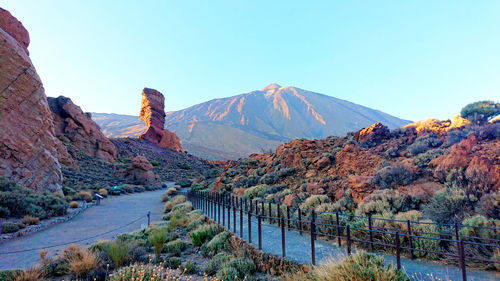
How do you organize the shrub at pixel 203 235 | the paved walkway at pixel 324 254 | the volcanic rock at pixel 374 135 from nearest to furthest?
the paved walkway at pixel 324 254 < the shrub at pixel 203 235 < the volcanic rock at pixel 374 135

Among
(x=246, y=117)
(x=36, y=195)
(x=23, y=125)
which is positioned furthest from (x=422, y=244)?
(x=246, y=117)

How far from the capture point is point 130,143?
57281 mm

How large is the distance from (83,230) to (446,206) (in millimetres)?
14706

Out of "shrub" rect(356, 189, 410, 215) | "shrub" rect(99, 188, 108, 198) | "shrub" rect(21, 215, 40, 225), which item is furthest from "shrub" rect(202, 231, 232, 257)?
"shrub" rect(99, 188, 108, 198)

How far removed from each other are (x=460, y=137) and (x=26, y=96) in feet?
88.8

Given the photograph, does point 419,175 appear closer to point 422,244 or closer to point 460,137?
point 460,137

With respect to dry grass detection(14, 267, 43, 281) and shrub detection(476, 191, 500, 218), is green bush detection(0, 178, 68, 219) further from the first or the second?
shrub detection(476, 191, 500, 218)

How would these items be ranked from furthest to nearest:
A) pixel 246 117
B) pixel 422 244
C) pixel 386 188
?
pixel 246 117 → pixel 386 188 → pixel 422 244

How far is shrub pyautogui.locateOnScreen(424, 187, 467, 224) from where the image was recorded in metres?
6.84

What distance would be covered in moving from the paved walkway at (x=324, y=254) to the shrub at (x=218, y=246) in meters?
0.48

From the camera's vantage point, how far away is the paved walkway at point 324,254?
451 cm

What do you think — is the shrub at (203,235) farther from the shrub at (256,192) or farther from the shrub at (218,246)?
the shrub at (256,192)

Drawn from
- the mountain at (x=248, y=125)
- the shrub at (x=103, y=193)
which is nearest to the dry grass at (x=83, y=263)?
the shrub at (x=103, y=193)

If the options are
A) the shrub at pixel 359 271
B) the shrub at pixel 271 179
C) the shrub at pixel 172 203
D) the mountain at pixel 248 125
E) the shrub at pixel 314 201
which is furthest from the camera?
the mountain at pixel 248 125
